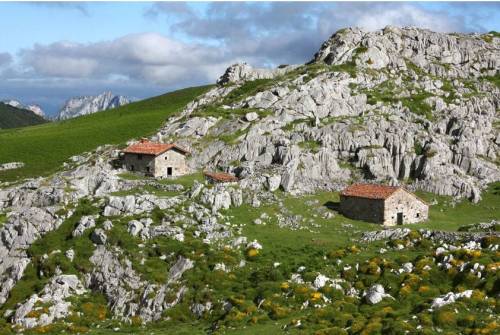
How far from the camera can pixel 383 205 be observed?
72.2m

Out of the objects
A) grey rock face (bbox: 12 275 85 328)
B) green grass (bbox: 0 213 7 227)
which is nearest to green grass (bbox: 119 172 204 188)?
green grass (bbox: 0 213 7 227)

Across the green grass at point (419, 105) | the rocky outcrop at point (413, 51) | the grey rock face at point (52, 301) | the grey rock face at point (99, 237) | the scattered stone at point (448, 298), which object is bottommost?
the grey rock face at point (52, 301)

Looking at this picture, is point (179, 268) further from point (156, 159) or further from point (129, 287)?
point (156, 159)

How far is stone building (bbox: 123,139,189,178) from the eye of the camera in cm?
8669

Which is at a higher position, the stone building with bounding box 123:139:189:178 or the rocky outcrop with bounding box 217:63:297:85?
the rocky outcrop with bounding box 217:63:297:85

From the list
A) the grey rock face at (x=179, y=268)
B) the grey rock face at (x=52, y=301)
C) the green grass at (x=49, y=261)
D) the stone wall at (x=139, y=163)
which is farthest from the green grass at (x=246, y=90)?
the grey rock face at (x=52, y=301)

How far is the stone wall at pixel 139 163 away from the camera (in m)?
86.9

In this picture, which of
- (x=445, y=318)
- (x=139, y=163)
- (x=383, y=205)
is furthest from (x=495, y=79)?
(x=445, y=318)

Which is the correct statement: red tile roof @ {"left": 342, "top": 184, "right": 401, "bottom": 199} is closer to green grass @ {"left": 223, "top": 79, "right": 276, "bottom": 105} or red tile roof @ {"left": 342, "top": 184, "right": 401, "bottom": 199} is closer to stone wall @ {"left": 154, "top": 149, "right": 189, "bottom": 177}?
stone wall @ {"left": 154, "top": 149, "right": 189, "bottom": 177}

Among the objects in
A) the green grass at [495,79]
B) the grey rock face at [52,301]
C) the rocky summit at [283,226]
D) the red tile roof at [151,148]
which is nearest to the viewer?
the rocky summit at [283,226]

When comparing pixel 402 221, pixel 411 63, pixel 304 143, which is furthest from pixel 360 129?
pixel 411 63

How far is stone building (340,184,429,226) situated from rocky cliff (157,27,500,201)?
7.97 m

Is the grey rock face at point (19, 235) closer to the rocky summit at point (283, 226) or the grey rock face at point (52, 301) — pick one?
the rocky summit at point (283, 226)

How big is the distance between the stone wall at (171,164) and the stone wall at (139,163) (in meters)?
0.93
